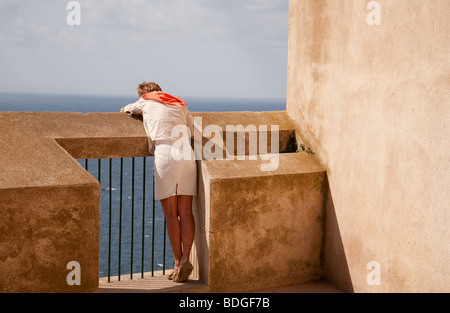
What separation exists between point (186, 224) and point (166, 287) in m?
0.65

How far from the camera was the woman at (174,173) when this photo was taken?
502 centimetres

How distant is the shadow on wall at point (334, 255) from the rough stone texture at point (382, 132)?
0.04 ft

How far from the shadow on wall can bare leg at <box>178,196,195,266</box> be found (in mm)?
1530

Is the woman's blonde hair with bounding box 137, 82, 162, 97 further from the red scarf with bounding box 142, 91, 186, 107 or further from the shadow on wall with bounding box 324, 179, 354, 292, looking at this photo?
the shadow on wall with bounding box 324, 179, 354, 292

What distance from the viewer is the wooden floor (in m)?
4.87

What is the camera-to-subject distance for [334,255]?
5.43 m

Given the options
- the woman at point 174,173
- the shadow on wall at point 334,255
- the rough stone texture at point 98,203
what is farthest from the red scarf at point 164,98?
the shadow on wall at point 334,255

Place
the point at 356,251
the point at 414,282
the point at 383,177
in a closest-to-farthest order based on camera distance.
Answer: the point at 414,282 < the point at 383,177 < the point at 356,251

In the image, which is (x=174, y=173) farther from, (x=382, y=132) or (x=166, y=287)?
(x=382, y=132)
